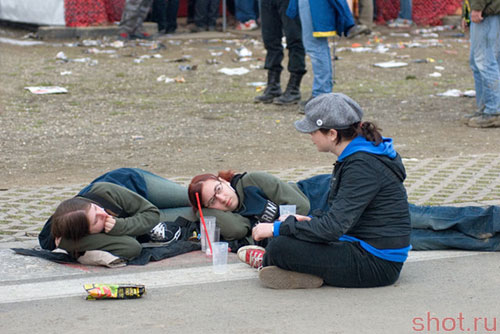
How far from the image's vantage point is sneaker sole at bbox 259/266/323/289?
12.8 feet

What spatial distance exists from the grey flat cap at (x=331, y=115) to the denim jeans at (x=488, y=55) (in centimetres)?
436

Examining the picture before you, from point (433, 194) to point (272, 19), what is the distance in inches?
149

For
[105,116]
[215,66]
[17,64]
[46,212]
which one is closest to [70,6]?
[17,64]

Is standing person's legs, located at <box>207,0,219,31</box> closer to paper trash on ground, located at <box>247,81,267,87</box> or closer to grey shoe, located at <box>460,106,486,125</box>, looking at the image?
paper trash on ground, located at <box>247,81,267,87</box>

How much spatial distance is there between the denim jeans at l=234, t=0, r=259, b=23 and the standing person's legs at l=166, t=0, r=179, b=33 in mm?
1301

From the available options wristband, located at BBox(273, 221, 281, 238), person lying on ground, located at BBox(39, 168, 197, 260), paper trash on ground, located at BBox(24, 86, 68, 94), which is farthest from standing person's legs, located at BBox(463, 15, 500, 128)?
paper trash on ground, located at BBox(24, 86, 68, 94)

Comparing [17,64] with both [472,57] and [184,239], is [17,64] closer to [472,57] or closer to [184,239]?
[472,57]

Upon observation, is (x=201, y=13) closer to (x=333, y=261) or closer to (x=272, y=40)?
(x=272, y=40)

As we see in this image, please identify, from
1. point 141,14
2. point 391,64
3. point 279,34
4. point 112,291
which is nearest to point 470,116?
point 279,34

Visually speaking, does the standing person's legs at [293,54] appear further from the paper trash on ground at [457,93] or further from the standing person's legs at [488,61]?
the paper trash on ground at [457,93]

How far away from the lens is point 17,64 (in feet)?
40.9

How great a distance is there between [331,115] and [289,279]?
799 millimetres

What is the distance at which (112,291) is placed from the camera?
12.4 feet

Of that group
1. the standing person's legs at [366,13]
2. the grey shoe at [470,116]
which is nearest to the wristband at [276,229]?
the grey shoe at [470,116]
